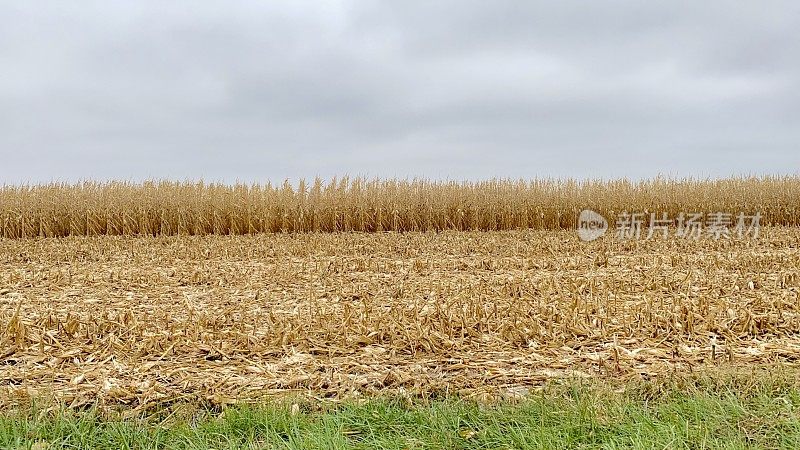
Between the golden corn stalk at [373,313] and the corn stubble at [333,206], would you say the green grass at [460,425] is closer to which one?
the golden corn stalk at [373,313]

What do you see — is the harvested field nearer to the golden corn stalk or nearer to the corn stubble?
the golden corn stalk

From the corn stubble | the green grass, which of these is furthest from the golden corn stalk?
the corn stubble

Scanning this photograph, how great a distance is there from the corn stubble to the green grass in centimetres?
1260

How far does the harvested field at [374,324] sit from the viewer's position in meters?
4.27

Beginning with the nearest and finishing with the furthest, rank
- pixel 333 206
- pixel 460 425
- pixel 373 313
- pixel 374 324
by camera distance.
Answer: pixel 460 425 < pixel 374 324 < pixel 373 313 < pixel 333 206

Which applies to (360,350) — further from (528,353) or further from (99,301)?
(99,301)

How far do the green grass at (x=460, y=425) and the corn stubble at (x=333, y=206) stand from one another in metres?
12.6

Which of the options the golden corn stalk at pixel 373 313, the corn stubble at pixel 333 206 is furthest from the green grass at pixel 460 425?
the corn stubble at pixel 333 206

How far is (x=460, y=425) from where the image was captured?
3.59 meters

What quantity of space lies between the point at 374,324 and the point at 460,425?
1.83m

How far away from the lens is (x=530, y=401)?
147 inches

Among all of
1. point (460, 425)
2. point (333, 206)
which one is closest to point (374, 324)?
point (460, 425)

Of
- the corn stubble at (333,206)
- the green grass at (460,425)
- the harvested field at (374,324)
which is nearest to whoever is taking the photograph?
the green grass at (460,425)

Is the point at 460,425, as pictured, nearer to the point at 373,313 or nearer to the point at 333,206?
the point at 373,313
